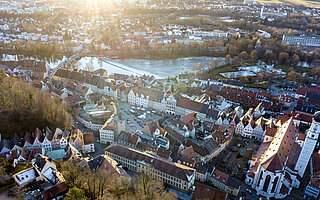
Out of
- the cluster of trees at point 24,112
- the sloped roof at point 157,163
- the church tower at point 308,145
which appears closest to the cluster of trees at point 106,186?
the sloped roof at point 157,163

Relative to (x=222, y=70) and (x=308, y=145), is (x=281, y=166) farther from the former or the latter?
(x=222, y=70)

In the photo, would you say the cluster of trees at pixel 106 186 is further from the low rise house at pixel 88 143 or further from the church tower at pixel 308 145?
the church tower at pixel 308 145

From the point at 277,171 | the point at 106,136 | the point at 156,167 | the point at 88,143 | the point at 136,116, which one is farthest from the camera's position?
the point at 136,116

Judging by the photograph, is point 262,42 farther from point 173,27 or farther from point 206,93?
point 206,93

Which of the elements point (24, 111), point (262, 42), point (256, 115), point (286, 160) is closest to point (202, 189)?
point (286, 160)

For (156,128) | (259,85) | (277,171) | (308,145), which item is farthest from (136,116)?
(259,85)

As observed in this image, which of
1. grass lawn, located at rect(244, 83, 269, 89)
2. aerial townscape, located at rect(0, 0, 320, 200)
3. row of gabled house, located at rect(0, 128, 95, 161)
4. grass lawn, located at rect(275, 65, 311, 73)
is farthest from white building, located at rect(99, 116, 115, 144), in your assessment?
grass lawn, located at rect(275, 65, 311, 73)

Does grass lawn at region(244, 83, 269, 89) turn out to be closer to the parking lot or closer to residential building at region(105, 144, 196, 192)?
the parking lot
